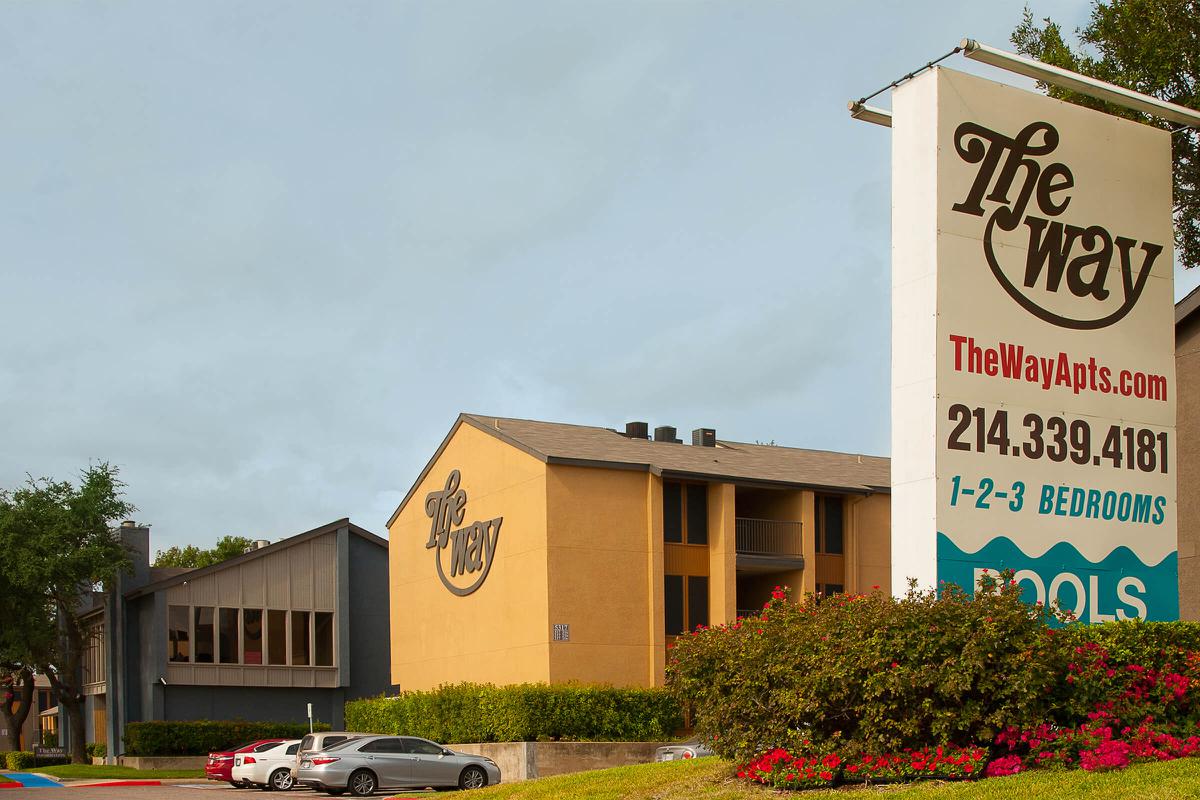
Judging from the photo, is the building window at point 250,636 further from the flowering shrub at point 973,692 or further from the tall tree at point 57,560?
the flowering shrub at point 973,692

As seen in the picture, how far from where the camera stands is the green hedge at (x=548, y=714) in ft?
109

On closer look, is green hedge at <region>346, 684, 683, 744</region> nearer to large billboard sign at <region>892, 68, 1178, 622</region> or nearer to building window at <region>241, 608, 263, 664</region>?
building window at <region>241, 608, 263, 664</region>

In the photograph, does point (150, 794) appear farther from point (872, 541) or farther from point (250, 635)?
point (872, 541)

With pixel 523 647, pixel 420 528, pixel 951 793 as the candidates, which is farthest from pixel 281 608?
pixel 951 793

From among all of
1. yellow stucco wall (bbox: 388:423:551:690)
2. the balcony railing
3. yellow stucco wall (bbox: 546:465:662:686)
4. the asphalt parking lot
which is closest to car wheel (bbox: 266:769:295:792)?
the asphalt parking lot

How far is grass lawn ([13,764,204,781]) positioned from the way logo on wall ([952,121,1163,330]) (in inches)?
1303

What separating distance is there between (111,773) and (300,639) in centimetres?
920

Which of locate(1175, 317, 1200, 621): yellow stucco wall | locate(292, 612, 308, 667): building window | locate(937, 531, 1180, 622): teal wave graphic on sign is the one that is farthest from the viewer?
locate(292, 612, 308, 667): building window

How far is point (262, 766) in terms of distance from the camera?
33.9 metres

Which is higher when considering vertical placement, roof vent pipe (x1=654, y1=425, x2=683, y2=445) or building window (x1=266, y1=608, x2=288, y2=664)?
roof vent pipe (x1=654, y1=425, x2=683, y2=445)

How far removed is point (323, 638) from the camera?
5184 cm

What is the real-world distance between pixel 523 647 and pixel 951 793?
24.4m

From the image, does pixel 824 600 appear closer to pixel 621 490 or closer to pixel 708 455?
pixel 621 490

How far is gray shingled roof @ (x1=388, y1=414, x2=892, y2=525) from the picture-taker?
37.5 meters
